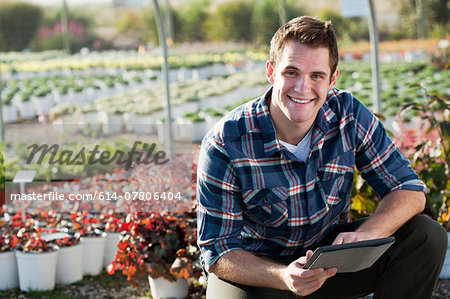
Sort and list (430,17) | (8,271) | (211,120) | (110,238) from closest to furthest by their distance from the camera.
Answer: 1. (8,271)
2. (110,238)
3. (211,120)
4. (430,17)

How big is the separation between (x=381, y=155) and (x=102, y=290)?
1.59m

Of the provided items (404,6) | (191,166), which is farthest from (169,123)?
(404,6)

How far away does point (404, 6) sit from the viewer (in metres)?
20.9

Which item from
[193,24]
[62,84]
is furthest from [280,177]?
[193,24]

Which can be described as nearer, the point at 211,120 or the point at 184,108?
the point at 211,120

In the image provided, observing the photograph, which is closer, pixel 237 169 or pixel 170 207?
pixel 237 169

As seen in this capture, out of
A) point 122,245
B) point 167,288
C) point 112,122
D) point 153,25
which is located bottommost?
point 112,122

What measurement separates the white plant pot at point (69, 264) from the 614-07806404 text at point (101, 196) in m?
0.35

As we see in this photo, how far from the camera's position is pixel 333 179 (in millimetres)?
2059

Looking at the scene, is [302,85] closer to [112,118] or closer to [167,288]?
[167,288]

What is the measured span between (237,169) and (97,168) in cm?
300

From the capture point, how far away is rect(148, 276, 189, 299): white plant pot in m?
2.81

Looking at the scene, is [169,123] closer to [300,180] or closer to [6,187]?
[6,187]

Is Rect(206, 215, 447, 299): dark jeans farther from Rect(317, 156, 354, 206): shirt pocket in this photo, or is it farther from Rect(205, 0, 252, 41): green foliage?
Rect(205, 0, 252, 41): green foliage
